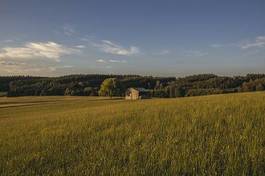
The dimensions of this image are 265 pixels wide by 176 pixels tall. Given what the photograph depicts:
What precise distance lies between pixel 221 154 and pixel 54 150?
4.28 meters

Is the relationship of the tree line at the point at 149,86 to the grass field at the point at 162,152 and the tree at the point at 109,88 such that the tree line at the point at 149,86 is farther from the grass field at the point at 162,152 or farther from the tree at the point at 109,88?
the grass field at the point at 162,152

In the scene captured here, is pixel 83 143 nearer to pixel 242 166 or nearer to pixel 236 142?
pixel 236 142

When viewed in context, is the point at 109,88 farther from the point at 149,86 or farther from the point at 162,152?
the point at 162,152

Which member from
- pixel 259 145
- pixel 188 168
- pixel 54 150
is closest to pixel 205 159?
pixel 188 168

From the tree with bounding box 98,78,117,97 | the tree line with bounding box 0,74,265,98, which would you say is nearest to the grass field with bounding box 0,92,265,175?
the tree line with bounding box 0,74,265,98

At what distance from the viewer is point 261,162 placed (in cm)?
538

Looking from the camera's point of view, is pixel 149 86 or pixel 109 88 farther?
pixel 149 86

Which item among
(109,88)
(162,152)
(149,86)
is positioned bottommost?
(149,86)

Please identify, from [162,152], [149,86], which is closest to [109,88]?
[149,86]

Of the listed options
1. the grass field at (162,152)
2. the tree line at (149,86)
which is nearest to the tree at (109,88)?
the tree line at (149,86)

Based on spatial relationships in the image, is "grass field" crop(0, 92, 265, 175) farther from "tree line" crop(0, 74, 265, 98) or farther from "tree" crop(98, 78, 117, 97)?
"tree" crop(98, 78, 117, 97)

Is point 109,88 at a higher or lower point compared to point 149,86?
higher

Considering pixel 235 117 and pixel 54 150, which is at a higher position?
pixel 235 117

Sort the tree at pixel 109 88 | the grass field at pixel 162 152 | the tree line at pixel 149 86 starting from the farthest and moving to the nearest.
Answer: the tree at pixel 109 88 → the tree line at pixel 149 86 → the grass field at pixel 162 152
